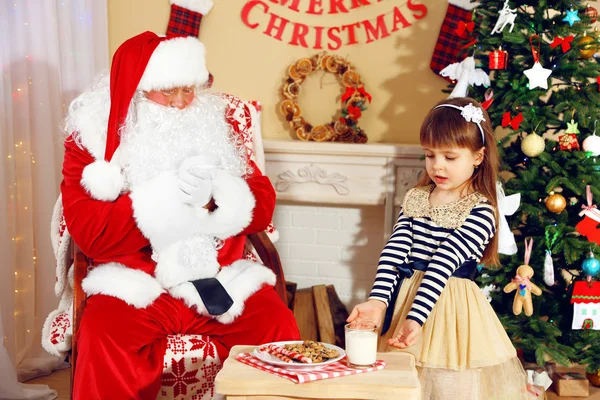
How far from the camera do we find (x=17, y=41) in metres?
3.27

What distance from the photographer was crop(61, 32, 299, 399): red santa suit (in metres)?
2.54

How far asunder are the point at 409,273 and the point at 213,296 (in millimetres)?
716

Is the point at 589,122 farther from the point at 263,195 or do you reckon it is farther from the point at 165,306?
the point at 165,306

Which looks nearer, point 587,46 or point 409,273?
point 409,273

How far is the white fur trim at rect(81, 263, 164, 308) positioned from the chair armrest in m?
0.47

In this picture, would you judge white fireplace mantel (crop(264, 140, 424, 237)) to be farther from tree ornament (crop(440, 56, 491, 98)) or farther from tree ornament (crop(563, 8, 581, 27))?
tree ornament (crop(563, 8, 581, 27))

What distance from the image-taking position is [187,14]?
408 cm

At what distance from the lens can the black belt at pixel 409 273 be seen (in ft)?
8.10

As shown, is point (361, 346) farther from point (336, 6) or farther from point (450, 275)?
point (336, 6)

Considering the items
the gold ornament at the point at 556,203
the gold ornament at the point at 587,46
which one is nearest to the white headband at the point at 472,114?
the gold ornament at the point at 556,203

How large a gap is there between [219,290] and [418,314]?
761 millimetres

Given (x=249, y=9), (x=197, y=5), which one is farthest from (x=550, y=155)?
(x=197, y=5)

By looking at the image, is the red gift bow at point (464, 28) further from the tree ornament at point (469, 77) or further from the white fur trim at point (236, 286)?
the white fur trim at point (236, 286)

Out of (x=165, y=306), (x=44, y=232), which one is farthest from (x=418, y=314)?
(x=44, y=232)
